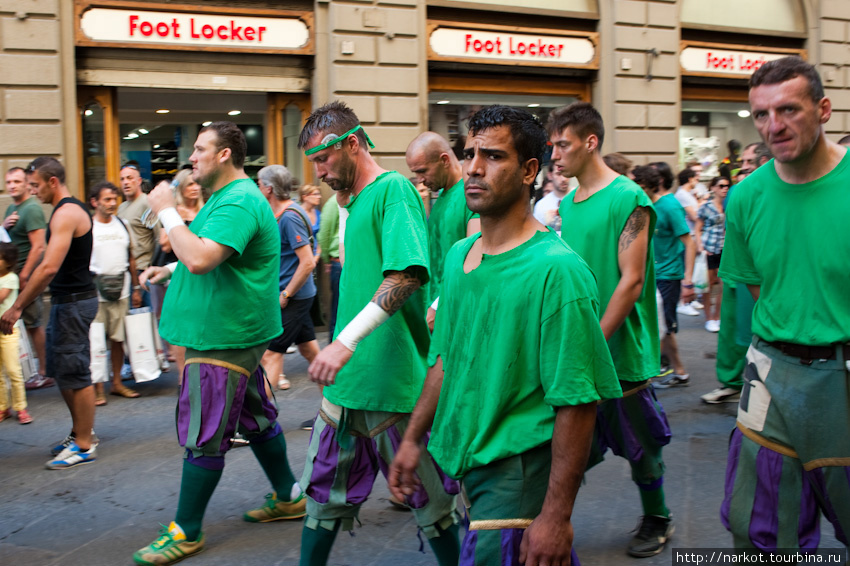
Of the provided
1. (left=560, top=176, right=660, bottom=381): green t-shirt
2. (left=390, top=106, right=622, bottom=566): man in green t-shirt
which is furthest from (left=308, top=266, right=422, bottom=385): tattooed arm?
(left=560, top=176, right=660, bottom=381): green t-shirt

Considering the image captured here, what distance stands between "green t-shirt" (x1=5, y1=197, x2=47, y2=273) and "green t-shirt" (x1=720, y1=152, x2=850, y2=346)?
6410mm

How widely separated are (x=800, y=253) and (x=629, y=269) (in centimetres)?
112

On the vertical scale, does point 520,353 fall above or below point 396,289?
below

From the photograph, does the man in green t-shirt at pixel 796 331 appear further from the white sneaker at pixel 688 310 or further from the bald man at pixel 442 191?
the white sneaker at pixel 688 310

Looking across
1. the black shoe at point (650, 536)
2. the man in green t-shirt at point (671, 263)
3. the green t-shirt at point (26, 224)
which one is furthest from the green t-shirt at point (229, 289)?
the man in green t-shirt at point (671, 263)

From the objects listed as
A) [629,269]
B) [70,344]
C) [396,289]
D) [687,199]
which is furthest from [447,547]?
[687,199]

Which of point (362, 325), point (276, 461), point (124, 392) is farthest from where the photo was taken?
point (124, 392)

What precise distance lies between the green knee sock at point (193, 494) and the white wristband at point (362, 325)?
1320 mm

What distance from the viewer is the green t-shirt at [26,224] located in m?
7.48

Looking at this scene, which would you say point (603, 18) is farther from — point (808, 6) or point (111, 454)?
point (111, 454)

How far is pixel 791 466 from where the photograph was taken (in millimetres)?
2672

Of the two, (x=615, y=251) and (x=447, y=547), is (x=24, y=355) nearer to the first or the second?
(x=447, y=547)

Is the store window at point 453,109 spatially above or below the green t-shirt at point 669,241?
above

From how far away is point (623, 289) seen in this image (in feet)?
12.2
